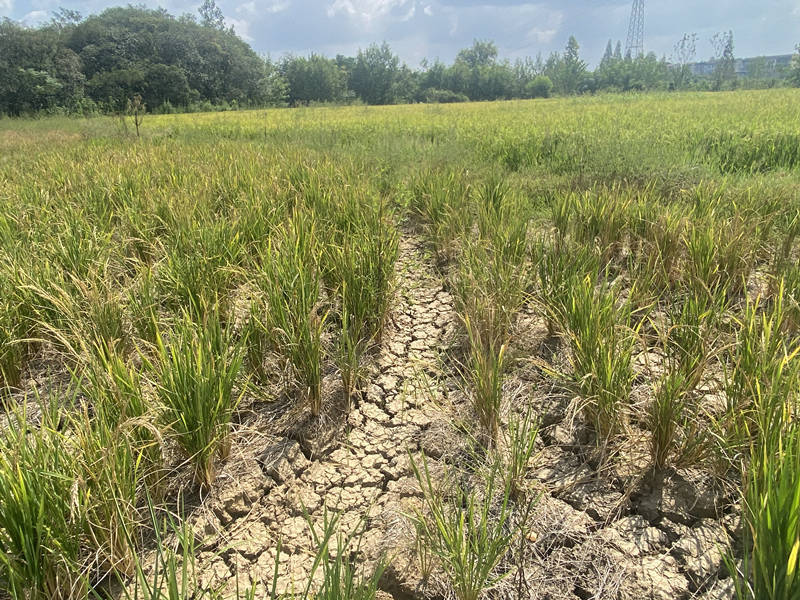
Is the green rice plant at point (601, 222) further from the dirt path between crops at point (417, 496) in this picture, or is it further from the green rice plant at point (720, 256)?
the dirt path between crops at point (417, 496)

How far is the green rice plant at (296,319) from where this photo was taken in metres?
2.26

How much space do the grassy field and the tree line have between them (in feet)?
53.9

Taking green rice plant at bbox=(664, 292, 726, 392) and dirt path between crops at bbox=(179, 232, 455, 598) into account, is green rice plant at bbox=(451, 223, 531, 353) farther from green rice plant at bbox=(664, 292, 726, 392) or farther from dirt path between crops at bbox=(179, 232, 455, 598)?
green rice plant at bbox=(664, 292, 726, 392)

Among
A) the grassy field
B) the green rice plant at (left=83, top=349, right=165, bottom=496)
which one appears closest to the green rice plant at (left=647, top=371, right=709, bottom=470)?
the grassy field

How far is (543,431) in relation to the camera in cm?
220

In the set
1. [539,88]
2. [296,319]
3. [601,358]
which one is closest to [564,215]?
[601,358]

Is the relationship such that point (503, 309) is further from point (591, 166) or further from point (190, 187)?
point (591, 166)

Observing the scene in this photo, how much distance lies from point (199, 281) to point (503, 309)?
1902 mm

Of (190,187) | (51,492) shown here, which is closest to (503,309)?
(51,492)

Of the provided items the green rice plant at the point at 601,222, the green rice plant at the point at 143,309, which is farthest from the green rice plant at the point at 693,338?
the green rice plant at the point at 143,309

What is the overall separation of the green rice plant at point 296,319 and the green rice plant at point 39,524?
105 centimetres

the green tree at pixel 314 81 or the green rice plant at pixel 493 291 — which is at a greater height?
the green tree at pixel 314 81

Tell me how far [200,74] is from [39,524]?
2067 inches

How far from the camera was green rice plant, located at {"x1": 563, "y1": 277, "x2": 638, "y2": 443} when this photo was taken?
1.93m
